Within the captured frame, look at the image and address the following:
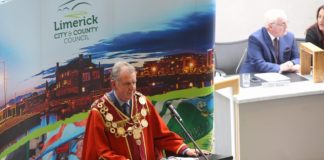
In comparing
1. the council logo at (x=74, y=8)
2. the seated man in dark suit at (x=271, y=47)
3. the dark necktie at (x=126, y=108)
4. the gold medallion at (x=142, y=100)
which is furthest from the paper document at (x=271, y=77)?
the council logo at (x=74, y=8)

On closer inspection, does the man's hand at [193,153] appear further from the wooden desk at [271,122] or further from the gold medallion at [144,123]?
the wooden desk at [271,122]

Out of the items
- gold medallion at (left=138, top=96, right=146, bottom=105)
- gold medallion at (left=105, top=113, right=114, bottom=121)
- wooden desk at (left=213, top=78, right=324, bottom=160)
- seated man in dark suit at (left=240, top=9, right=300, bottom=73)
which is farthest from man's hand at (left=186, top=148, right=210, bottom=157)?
seated man in dark suit at (left=240, top=9, right=300, bottom=73)

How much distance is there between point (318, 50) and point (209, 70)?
5.03 feet

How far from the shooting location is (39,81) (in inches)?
117

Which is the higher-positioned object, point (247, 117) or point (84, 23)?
point (84, 23)

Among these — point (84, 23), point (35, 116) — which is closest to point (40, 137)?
point (35, 116)

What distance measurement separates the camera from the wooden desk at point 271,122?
4.32m

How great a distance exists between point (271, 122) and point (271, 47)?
100 centimetres

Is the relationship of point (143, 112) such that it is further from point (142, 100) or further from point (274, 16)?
point (274, 16)

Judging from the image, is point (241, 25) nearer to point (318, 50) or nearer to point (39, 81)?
point (318, 50)

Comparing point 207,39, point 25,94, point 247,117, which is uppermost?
point 207,39

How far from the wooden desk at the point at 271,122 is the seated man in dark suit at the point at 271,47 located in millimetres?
581

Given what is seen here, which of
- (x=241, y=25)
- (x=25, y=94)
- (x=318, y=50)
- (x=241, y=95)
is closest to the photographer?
(x=25, y=94)

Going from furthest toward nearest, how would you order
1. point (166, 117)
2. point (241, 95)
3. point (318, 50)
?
1. point (318, 50)
2. point (241, 95)
3. point (166, 117)
